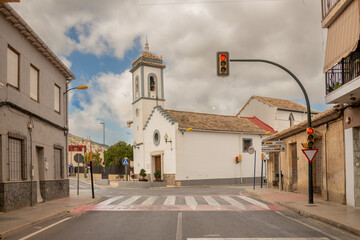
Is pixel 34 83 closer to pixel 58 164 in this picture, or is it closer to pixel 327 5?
pixel 58 164

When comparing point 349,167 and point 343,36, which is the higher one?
point 343,36

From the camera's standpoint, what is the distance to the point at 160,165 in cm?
3875

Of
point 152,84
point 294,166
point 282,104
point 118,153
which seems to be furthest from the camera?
point 118,153

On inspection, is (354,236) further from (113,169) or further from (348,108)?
(113,169)

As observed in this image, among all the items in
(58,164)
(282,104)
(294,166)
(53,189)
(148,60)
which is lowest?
(53,189)

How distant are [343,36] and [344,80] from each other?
159cm

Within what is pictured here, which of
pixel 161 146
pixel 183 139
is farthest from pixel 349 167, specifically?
pixel 161 146

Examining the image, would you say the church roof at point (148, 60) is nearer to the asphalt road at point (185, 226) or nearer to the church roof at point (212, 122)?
the church roof at point (212, 122)

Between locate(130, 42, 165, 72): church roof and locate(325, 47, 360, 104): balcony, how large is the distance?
29938 millimetres

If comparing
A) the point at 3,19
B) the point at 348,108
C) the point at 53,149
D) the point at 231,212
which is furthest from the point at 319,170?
the point at 3,19

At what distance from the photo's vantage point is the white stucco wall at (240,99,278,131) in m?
44.7

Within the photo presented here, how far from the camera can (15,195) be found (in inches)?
541

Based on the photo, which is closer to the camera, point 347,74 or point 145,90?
point 347,74

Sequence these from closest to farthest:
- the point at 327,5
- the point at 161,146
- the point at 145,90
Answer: the point at 327,5 → the point at 161,146 → the point at 145,90
